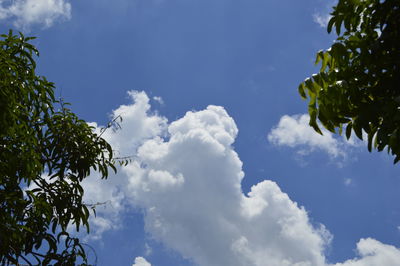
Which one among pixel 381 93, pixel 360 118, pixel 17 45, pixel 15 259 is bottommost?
pixel 360 118

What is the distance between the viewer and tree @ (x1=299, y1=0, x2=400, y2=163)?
2781mm

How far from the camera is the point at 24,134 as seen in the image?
20.3 ft

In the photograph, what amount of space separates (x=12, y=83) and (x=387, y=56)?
16.7ft

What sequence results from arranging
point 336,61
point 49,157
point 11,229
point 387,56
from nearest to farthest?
point 387,56 → point 336,61 → point 11,229 → point 49,157

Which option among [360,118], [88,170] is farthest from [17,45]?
[360,118]

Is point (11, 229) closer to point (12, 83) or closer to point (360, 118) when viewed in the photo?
point (12, 83)

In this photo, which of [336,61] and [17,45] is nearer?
[336,61]

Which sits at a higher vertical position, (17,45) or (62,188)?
(17,45)

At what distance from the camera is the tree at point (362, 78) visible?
278 centimetres

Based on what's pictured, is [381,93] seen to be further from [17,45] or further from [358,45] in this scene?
[17,45]

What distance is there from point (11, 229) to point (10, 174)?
0.82 metres

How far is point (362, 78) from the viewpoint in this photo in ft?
10.1

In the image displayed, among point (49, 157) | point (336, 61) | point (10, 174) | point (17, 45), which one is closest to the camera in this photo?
point (336, 61)

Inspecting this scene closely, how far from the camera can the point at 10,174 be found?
6418 millimetres
